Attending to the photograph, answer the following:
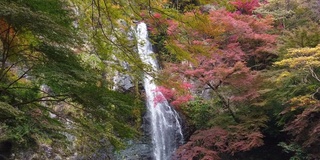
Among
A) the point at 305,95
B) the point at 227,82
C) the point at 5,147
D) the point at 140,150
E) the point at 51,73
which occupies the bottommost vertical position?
the point at 5,147

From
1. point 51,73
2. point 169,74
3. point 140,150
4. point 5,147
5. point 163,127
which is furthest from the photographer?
point 163,127

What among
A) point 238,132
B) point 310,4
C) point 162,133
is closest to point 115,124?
point 238,132

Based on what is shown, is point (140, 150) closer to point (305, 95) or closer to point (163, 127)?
point (163, 127)

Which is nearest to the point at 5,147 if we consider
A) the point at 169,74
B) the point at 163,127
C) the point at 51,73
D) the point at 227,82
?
the point at 51,73

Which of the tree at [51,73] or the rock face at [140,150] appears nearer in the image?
the tree at [51,73]

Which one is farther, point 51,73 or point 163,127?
point 163,127

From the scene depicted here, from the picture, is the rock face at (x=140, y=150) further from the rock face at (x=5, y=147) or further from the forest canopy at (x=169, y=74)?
the rock face at (x=5, y=147)

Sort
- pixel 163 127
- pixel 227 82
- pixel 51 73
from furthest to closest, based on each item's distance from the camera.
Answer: pixel 163 127 → pixel 227 82 → pixel 51 73

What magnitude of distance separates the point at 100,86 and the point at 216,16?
18.9 feet

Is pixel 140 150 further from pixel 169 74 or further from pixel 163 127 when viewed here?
pixel 169 74

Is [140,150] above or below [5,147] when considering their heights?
above

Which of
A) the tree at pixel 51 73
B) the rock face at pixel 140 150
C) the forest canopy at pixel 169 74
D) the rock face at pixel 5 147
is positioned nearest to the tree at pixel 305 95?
the forest canopy at pixel 169 74

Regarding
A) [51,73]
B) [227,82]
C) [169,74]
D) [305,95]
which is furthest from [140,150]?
[51,73]

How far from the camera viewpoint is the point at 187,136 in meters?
10.5
